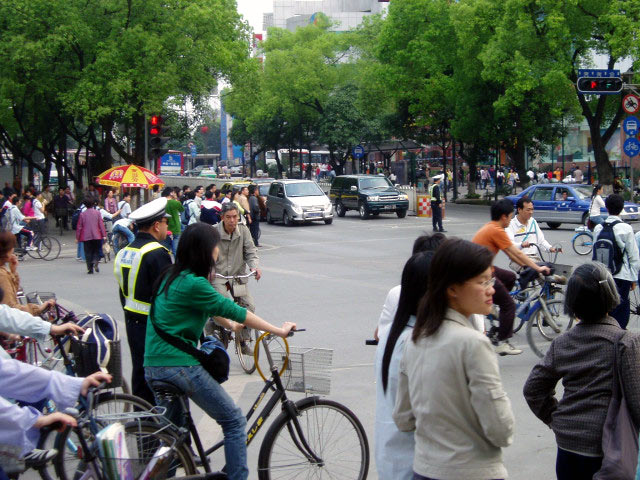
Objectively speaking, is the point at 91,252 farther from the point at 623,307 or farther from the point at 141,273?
the point at 141,273

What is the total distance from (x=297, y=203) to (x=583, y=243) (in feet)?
45.9

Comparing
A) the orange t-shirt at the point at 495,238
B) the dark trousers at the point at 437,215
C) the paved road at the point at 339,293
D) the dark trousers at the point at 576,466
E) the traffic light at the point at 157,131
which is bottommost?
the paved road at the point at 339,293

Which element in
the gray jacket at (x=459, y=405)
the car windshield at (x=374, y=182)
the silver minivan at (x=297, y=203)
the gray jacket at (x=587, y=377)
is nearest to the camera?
the gray jacket at (x=459, y=405)

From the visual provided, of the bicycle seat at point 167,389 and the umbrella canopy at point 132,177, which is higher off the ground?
the umbrella canopy at point 132,177

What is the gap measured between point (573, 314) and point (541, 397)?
0.39m

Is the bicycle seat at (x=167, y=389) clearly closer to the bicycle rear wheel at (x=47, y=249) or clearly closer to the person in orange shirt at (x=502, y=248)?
the person in orange shirt at (x=502, y=248)

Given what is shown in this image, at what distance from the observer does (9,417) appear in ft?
10.8

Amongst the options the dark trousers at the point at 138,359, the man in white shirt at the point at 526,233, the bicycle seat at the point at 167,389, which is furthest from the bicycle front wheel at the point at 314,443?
the man in white shirt at the point at 526,233

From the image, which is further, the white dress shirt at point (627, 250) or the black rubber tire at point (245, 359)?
the white dress shirt at point (627, 250)

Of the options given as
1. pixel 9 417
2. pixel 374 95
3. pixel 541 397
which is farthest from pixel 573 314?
pixel 374 95

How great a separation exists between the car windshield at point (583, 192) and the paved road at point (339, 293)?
1.19 m

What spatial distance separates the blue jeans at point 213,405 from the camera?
14.9 feet

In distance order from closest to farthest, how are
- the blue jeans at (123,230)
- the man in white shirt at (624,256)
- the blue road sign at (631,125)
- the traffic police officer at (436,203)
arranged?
the man in white shirt at (624,256) < the blue jeans at (123,230) < the blue road sign at (631,125) < the traffic police officer at (436,203)

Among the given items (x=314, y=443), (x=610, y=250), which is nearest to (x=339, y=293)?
(x=610, y=250)
